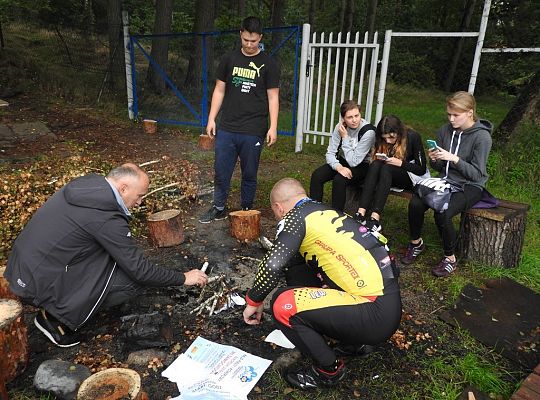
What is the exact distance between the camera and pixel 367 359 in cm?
264

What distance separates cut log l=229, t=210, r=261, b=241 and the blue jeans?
446mm

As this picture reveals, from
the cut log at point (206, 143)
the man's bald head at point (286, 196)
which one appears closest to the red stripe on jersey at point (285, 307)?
the man's bald head at point (286, 196)

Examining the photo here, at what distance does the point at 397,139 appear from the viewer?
3.88m

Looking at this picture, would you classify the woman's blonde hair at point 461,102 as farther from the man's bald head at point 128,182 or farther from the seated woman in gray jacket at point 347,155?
Result: the man's bald head at point 128,182

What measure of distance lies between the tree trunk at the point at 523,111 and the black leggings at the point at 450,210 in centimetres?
389

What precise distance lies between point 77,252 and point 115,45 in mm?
8654

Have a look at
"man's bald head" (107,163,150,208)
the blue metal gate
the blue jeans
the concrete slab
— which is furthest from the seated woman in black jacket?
the concrete slab

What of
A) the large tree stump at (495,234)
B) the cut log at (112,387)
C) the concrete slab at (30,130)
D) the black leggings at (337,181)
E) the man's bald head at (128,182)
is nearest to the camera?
the cut log at (112,387)

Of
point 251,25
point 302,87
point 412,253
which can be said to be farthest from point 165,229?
point 302,87

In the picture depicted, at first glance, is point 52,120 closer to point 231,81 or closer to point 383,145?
point 231,81

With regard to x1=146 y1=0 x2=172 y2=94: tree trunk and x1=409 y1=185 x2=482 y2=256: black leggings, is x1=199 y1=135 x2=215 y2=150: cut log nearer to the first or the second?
x1=146 y1=0 x2=172 y2=94: tree trunk

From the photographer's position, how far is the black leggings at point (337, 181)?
13.9ft

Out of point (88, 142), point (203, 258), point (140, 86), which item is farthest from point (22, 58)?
point (203, 258)

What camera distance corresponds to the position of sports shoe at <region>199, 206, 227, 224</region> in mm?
4531
